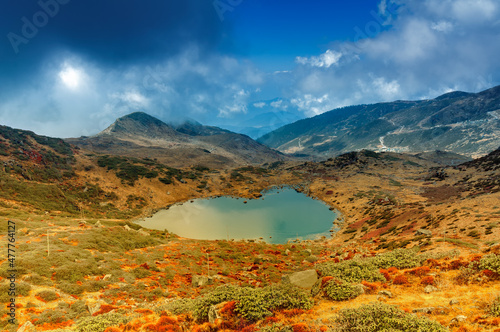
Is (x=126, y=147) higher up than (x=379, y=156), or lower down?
higher up

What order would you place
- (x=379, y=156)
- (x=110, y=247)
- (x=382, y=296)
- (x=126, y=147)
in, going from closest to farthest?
(x=382, y=296) → (x=110, y=247) → (x=379, y=156) → (x=126, y=147)

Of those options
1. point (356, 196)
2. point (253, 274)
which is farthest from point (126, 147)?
point (253, 274)

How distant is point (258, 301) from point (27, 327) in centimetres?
1088

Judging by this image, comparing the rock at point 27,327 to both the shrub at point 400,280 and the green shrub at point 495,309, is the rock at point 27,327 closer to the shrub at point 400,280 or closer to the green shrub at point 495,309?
the shrub at point 400,280

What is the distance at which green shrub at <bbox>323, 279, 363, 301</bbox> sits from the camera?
12.0m

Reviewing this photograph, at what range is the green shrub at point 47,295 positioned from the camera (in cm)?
1297

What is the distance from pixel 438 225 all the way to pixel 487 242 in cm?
1001

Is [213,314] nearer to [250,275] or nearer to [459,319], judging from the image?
[459,319]

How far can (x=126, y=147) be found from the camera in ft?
649

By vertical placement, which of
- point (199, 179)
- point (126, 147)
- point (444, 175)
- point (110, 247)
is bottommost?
point (110, 247)

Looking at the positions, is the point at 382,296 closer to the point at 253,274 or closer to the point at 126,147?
the point at 253,274

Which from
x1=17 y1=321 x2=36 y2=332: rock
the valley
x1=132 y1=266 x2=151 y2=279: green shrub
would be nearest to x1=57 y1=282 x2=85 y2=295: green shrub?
the valley

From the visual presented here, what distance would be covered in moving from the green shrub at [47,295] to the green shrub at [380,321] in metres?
15.6

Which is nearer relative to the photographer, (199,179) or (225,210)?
(225,210)
